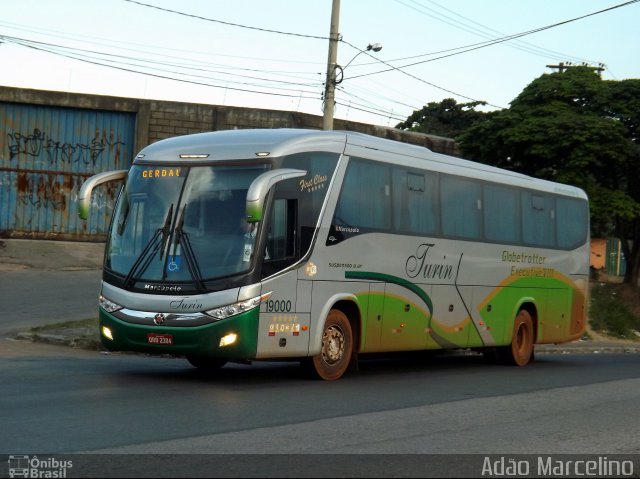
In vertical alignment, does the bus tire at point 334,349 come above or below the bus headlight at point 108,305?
below

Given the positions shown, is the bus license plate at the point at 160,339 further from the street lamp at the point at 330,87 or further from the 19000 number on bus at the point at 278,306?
the street lamp at the point at 330,87

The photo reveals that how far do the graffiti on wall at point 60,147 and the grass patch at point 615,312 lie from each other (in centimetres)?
1504

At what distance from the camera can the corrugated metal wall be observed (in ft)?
104

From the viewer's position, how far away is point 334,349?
47.0 feet

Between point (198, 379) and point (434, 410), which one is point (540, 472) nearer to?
point (434, 410)

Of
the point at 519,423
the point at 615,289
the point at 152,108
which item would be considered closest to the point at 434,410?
the point at 519,423

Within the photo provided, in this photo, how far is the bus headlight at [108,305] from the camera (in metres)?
13.2

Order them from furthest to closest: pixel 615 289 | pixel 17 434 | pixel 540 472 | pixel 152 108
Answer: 1. pixel 615 289
2. pixel 152 108
3. pixel 17 434
4. pixel 540 472

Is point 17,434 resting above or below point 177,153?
below

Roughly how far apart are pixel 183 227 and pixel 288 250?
1.32m

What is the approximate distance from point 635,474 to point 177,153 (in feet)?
24.4

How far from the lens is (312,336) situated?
13695 mm

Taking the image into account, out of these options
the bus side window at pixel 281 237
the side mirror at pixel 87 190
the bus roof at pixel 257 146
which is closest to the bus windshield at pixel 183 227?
the bus roof at pixel 257 146

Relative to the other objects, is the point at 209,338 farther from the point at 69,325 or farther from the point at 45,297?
the point at 45,297
